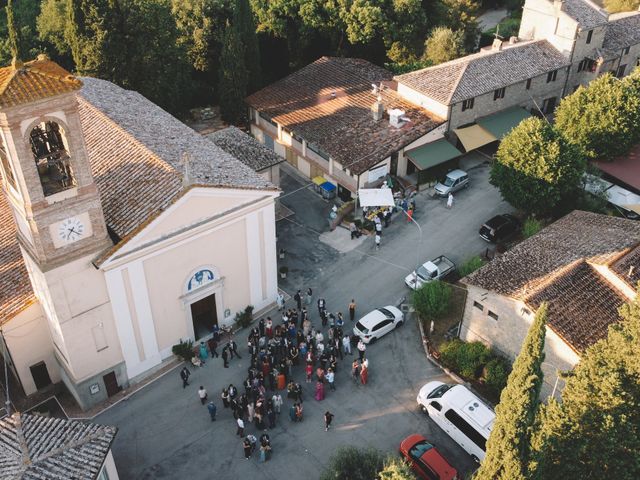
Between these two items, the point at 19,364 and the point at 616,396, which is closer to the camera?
the point at 616,396

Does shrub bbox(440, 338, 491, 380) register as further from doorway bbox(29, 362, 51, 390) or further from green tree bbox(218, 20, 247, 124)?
green tree bbox(218, 20, 247, 124)

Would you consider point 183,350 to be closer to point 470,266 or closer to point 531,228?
point 470,266

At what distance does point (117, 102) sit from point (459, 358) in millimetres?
23768

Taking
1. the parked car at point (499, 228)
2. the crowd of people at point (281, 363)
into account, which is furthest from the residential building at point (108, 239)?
the parked car at point (499, 228)

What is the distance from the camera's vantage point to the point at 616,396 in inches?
829

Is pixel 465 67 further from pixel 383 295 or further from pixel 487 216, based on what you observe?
pixel 383 295

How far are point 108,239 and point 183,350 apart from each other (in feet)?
24.9

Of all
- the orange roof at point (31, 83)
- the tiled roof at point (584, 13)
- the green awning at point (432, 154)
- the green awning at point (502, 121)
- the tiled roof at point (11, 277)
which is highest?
the orange roof at point (31, 83)

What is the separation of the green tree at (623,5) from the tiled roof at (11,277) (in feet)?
201

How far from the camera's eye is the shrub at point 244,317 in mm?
33312

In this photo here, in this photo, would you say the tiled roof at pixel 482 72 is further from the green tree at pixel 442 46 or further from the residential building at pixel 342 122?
the green tree at pixel 442 46

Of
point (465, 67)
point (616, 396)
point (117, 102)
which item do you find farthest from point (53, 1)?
point (616, 396)

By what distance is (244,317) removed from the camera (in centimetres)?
3331

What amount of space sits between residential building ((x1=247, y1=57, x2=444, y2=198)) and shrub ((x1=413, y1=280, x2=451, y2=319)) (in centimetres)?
1060
